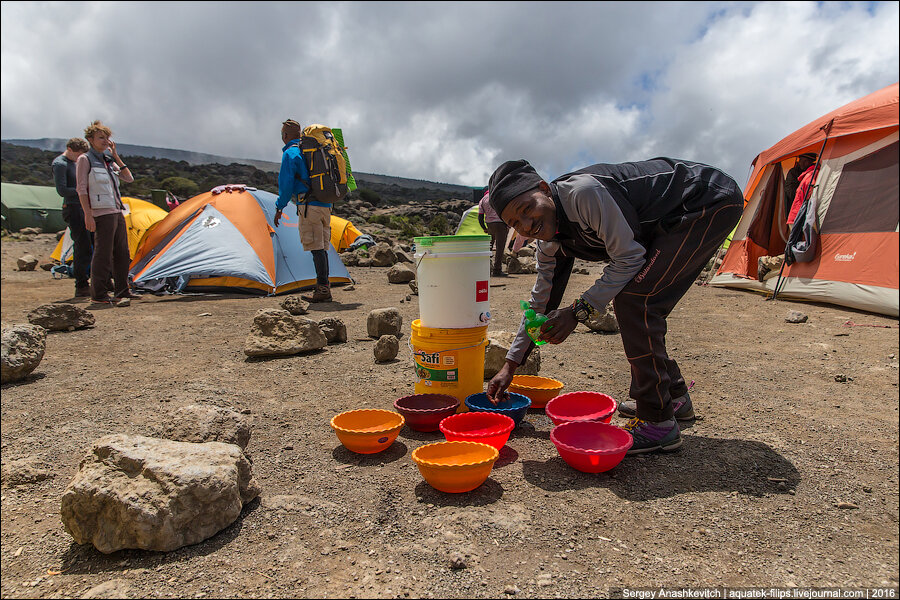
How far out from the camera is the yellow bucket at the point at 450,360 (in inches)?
114

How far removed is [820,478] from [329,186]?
535 centimetres

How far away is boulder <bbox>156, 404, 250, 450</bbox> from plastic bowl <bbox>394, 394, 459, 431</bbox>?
765 millimetres

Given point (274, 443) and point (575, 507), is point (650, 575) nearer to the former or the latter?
point (575, 507)

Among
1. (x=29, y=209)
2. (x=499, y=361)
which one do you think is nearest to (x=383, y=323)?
(x=499, y=361)

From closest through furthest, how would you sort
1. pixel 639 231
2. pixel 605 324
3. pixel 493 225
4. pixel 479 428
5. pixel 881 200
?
pixel 881 200 → pixel 639 231 → pixel 479 428 → pixel 605 324 → pixel 493 225

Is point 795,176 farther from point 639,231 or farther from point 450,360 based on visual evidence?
point 450,360

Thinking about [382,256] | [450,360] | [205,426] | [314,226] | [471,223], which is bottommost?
[205,426]

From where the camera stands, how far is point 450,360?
9.52 ft

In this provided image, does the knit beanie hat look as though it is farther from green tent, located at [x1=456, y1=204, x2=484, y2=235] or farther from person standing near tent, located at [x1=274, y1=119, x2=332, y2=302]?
green tent, located at [x1=456, y1=204, x2=484, y2=235]

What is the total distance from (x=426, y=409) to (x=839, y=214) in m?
3.66

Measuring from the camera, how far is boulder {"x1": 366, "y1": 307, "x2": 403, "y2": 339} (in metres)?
4.68

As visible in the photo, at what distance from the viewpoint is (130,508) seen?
1675 millimetres

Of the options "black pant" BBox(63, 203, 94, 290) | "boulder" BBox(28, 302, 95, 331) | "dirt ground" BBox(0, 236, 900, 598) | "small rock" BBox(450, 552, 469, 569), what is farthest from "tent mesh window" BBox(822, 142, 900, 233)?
"black pant" BBox(63, 203, 94, 290)

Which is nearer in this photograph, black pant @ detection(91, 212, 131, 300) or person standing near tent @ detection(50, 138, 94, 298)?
black pant @ detection(91, 212, 131, 300)
